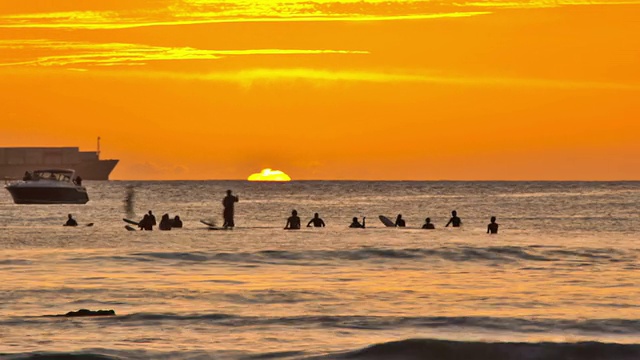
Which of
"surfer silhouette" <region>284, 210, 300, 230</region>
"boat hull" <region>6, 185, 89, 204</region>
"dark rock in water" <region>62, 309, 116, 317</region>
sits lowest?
"dark rock in water" <region>62, 309, 116, 317</region>

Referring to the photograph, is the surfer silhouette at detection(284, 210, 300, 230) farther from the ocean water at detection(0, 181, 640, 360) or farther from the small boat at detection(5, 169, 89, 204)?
the small boat at detection(5, 169, 89, 204)

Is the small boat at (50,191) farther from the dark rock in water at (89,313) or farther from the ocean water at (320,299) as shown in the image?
the dark rock in water at (89,313)

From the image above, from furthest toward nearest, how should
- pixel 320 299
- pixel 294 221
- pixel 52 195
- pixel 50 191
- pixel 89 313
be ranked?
pixel 52 195 < pixel 50 191 < pixel 294 221 < pixel 320 299 < pixel 89 313

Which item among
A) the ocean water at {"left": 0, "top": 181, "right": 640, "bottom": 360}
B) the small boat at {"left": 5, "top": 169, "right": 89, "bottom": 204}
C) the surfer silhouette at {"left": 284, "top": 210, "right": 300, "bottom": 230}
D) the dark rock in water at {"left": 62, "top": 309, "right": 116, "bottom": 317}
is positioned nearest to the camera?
the ocean water at {"left": 0, "top": 181, "right": 640, "bottom": 360}

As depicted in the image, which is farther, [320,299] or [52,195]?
[52,195]

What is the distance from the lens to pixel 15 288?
31.4 metres

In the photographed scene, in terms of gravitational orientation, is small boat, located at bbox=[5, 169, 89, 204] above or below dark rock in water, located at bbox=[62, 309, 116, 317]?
above

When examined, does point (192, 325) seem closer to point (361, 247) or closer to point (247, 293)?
point (247, 293)

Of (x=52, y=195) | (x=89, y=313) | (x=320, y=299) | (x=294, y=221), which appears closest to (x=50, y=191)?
(x=52, y=195)

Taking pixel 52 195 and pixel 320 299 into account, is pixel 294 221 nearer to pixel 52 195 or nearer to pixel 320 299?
pixel 320 299

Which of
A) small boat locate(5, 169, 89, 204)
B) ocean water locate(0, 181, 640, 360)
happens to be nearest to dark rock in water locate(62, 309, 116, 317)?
ocean water locate(0, 181, 640, 360)

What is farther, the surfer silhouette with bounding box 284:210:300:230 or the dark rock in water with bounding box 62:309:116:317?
the surfer silhouette with bounding box 284:210:300:230

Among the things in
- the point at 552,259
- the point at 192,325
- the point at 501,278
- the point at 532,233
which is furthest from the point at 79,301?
the point at 532,233

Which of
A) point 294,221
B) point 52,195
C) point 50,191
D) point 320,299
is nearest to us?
point 320,299
